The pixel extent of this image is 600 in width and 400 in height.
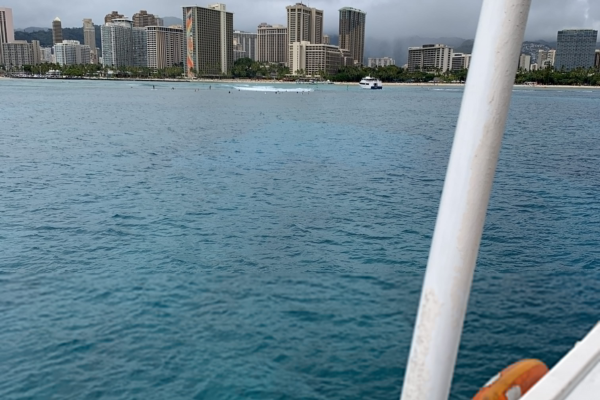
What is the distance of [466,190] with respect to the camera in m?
3.23

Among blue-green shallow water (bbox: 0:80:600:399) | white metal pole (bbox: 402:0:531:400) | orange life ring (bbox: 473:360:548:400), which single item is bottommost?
blue-green shallow water (bbox: 0:80:600:399)

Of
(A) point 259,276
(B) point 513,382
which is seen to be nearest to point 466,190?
(B) point 513,382

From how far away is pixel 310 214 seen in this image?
19.2 meters

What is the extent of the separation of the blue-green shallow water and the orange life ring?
7.77 ft

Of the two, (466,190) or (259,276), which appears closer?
(466,190)

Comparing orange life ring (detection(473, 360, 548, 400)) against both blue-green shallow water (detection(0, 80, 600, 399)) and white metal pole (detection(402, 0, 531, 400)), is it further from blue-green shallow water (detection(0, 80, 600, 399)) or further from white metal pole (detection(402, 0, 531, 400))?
white metal pole (detection(402, 0, 531, 400))

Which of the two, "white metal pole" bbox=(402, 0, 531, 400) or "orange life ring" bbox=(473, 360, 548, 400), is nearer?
"white metal pole" bbox=(402, 0, 531, 400)

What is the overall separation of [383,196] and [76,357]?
14902mm

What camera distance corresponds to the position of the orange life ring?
5730mm

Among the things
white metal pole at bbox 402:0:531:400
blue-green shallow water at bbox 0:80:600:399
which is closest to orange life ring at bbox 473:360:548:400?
blue-green shallow water at bbox 0:80:600:399

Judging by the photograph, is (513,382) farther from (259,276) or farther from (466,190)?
(259,276)

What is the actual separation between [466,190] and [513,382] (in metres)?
3.57

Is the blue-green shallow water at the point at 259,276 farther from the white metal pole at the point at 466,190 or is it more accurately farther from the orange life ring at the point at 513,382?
the white metal pole at the point at 466,190

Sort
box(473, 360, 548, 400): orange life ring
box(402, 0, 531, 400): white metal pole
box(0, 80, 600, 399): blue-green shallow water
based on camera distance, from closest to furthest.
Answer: box(402, 0, 531, 400): white metal pole
box(473, 360, 548, 400): orange life ring
box(0, 80, 600, 399): blue-green shallow water
